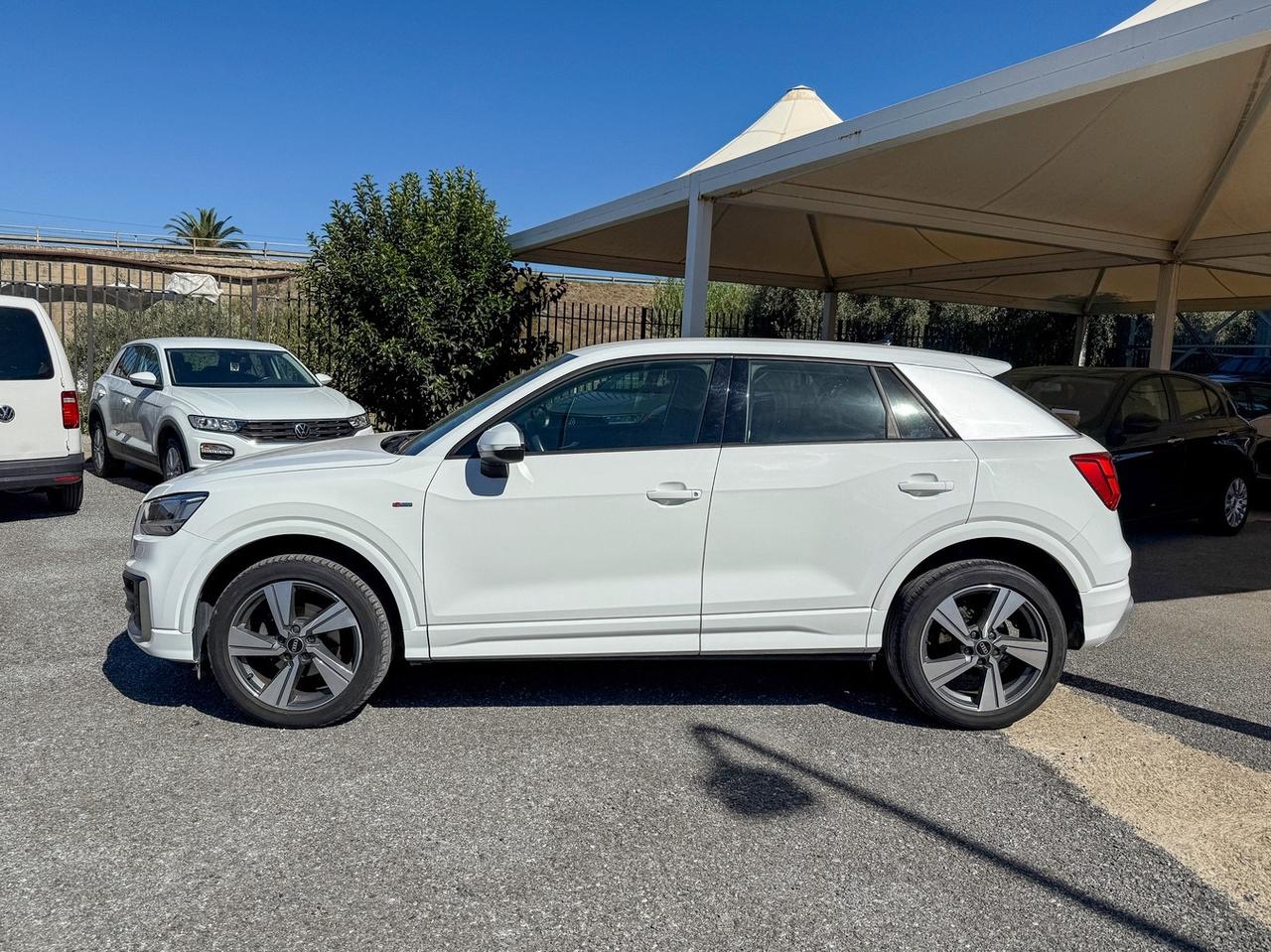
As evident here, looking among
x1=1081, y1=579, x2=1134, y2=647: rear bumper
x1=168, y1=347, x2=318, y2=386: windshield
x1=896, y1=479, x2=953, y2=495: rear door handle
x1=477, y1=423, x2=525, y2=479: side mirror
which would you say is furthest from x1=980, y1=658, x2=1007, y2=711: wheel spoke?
x1=168, y1=347, x2=318, y2=386: windshield

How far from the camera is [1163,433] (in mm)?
8242

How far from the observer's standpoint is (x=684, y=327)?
34.0 ft

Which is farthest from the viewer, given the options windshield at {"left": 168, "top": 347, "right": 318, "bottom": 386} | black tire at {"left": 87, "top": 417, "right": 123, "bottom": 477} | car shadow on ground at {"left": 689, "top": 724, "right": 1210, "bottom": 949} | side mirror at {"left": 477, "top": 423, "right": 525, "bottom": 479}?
black tire at {"left": 87, "top": 417, "right": 123, "bottom": 477}

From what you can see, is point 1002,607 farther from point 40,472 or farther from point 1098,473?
point 40,472

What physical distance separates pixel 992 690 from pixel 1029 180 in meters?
7.54

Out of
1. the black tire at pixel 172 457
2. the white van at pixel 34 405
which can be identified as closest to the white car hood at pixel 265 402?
the black tire at pixel 172 457

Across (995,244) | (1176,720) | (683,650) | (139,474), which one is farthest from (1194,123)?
(139,474)

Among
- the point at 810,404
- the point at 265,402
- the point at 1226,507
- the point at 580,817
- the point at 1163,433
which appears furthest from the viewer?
the point at 265,402

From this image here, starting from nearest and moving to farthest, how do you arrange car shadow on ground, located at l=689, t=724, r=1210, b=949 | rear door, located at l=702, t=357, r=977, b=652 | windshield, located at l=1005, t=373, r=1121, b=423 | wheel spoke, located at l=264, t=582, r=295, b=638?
car shadow on ground, located at l=689, t=724, r=1210, b=949, wheel spoke, located at l=264, t=582, r=295, b=638, rear door, located at l=702, t=357, r=977, b=652, windshield, located at l=1005, t=373, r=1121, b=423

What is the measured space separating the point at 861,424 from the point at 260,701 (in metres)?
2.87

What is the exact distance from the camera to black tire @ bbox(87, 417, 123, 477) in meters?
11.1

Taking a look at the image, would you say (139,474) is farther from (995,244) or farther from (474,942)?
(995,244)

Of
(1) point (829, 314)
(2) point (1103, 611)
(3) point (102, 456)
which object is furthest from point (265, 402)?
(1) point (829, 314)

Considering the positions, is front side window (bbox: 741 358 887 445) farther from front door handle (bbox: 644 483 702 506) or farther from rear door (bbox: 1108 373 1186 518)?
rear door (bbox: 1108 373 1186 518)
